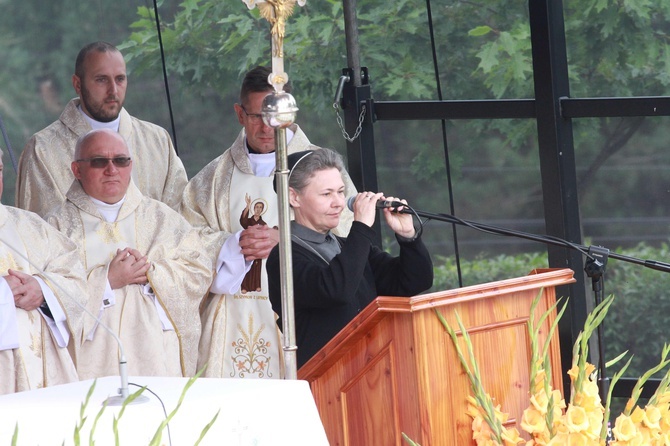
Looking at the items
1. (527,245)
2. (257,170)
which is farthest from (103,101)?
(527,245)

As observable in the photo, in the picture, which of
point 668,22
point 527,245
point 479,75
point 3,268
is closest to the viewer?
point 3,268

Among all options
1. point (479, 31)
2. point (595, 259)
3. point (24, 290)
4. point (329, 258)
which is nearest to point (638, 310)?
point (479, 31)

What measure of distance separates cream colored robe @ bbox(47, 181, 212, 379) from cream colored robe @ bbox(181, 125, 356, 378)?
0.91 feet

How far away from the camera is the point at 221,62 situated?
30.4 feet

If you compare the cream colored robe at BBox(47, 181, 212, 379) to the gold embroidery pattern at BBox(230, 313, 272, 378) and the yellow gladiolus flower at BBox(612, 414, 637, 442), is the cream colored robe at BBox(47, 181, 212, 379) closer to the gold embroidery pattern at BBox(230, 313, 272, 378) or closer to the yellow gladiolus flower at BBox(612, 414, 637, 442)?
the gold embroidery pattern at BBox(230, 313, 272, 378)

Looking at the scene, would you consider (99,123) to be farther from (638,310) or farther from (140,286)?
(638,310)

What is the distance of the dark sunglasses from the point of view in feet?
18.8

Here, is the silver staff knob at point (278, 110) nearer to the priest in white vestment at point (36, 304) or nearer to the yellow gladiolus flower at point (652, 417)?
the yellow gladiolus flower at point (652, 417)

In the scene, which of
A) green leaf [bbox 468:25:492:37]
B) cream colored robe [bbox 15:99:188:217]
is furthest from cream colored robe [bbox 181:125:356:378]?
green leaf [bbox 468:25:492:37]

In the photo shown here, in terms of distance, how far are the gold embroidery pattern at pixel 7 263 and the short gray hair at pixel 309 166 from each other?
1.54m

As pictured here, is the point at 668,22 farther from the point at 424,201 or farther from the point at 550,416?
the point at 550,416

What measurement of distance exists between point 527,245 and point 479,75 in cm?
272

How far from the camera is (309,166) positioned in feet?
15.0

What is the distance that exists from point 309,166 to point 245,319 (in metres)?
2.06
